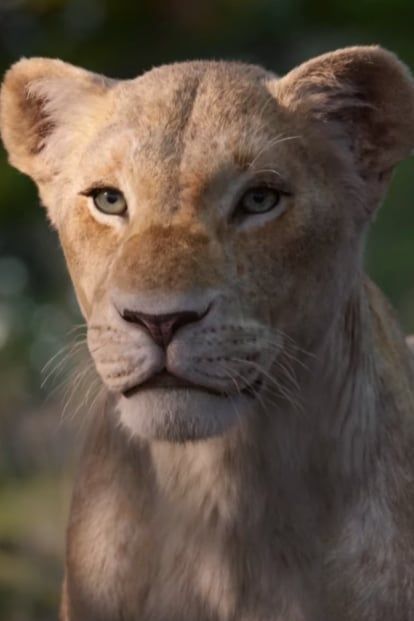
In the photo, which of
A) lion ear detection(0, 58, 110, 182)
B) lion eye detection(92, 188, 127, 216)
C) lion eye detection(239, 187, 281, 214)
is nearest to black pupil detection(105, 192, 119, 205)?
lion eye detection(92, 188, 127, 216)

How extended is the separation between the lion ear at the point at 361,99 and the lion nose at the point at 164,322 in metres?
0.79

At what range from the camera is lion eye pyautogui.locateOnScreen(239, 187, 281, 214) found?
4410 mm

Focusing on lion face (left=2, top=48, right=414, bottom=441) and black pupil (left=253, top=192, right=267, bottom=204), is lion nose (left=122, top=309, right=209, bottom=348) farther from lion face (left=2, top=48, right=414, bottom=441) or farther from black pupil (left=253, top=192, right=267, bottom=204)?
black pupil (left=253, top=192, right=267, bottom=204)

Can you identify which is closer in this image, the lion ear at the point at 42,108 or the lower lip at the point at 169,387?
the lower lip at the point at 169,387

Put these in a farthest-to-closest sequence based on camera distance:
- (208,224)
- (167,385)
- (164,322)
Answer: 1. (208,224)
2. (167,385)
3. (164,322)

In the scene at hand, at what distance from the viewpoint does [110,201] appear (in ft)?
14.7

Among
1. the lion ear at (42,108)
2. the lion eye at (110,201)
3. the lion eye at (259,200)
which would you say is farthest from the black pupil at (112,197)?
the lion ear at (42,108)

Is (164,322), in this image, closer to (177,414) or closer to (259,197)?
(177,414)

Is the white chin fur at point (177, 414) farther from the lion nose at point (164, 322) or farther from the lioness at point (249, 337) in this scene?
the lion nose at point (164, 322)

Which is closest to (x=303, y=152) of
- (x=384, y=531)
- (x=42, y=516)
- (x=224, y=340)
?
(x=224, y=340)

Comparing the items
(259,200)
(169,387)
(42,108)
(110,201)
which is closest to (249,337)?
(169,387)

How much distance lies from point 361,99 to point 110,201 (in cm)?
69

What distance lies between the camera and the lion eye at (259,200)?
4.41 metres

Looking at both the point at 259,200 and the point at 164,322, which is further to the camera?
the point at 259,200
